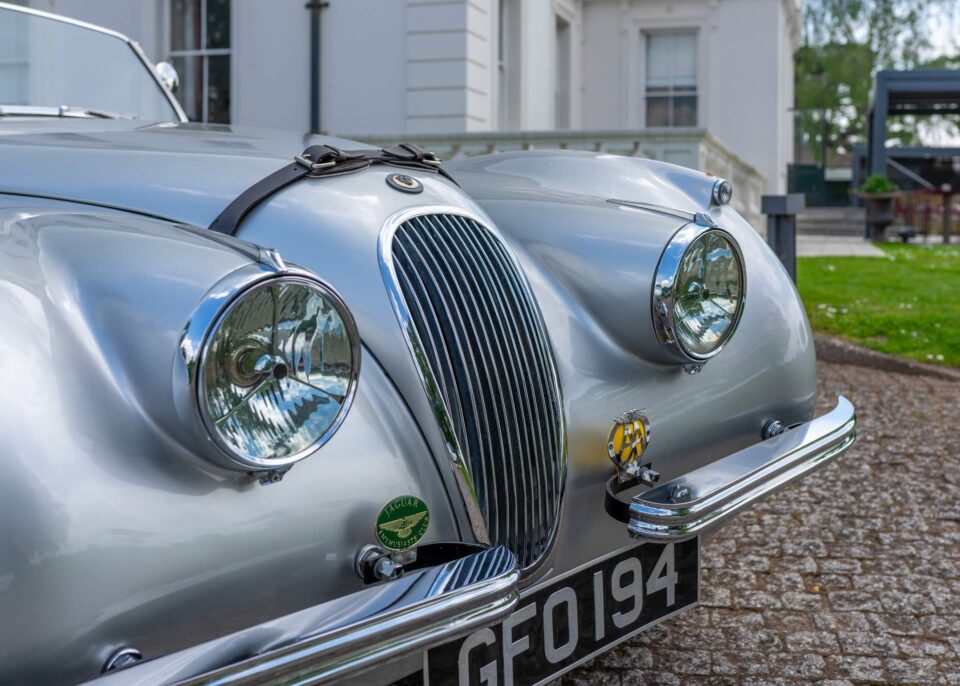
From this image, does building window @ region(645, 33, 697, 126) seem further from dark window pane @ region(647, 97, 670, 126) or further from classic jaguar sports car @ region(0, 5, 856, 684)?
classic jaguar sports car @ region(0, 5, 856, 684)

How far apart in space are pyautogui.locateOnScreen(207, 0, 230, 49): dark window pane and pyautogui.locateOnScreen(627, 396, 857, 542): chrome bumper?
31.6 ft

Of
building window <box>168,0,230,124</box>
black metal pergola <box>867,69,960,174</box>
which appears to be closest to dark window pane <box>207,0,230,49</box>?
building window <box>168,0,230,124</box>

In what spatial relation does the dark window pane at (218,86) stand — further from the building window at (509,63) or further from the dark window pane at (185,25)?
the building window at (509,63)

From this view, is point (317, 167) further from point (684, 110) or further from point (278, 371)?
point (684, 110)

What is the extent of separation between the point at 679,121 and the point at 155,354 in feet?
51.8

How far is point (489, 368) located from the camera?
167cm

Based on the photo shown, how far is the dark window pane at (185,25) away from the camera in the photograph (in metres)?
10.8

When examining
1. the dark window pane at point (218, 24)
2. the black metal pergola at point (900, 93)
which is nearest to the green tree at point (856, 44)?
the black metal pergola at point (900, 93)

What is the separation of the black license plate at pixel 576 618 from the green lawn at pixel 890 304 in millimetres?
4656

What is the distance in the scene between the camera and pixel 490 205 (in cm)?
221

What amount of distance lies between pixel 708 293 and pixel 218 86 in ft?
31.7

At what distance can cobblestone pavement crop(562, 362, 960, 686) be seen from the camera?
2.33 m

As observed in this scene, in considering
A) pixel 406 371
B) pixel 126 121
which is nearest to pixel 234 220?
pixel 406 371

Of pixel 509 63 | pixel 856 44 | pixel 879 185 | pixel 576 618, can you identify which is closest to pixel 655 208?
pixel 576 618
